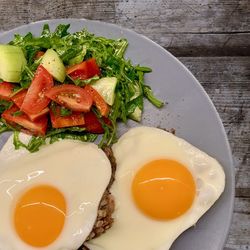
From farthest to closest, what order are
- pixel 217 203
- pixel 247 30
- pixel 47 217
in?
pixel 247 30, pixel 217 203, pixel 47 217

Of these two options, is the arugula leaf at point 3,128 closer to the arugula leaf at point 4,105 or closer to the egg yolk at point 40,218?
the arugula leaf at point 4,105

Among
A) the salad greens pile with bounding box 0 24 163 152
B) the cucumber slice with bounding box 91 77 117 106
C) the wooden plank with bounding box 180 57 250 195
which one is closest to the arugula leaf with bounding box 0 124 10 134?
the salad greens pile with bounding box 0 24 163 152

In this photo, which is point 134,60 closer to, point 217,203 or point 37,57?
point 37,57

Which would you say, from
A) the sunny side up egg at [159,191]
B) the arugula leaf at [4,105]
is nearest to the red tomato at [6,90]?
the arugula leaf at [4,105]

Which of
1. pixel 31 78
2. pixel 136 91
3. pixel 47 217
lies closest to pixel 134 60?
pixel 136 91

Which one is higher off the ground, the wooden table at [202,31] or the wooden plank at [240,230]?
the wooden table at [202,31]

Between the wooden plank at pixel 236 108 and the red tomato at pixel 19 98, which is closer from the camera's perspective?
the red tomato at pixel 19 98

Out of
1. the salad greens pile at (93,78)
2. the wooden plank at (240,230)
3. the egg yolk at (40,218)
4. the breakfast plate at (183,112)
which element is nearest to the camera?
the egg yolk at (40,218)
